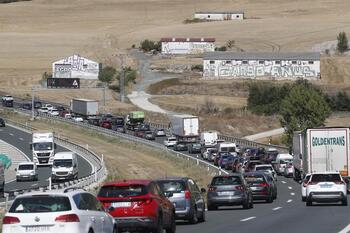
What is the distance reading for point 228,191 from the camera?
37812 mm

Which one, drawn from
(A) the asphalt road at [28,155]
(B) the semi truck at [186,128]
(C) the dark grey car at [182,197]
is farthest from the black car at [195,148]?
(C) the dark grey car at [182,197]

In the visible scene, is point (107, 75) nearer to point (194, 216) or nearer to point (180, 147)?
point (180, 147)

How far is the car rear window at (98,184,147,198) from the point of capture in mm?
24812

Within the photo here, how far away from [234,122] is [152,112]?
10.3 m

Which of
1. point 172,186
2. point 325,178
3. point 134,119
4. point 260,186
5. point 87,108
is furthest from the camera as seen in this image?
point 87,108

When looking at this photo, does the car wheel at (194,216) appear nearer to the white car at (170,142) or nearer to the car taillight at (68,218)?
the car taillight at (68,218)

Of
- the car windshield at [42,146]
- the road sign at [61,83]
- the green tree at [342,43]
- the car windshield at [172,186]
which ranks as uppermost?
the green tree at [342,43]

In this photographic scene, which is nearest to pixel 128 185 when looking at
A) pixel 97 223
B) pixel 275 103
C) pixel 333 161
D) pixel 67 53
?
pixel 97 223

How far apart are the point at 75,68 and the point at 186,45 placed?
1640 inches

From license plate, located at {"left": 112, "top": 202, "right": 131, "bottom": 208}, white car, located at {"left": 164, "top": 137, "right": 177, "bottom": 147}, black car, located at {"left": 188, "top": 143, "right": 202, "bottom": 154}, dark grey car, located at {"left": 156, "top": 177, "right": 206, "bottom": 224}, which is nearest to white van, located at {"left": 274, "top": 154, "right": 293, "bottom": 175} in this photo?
black car, located at {"left": 188, "top": 143, "right": 202, "bottom": 154}

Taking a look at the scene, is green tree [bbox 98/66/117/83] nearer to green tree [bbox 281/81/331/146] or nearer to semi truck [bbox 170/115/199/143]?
green tree [bbox 281/81/331/146]

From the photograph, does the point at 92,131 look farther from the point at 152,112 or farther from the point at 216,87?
the point at 216,87

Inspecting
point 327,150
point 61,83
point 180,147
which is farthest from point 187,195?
point 61,83

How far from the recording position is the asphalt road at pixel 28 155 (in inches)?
2317
